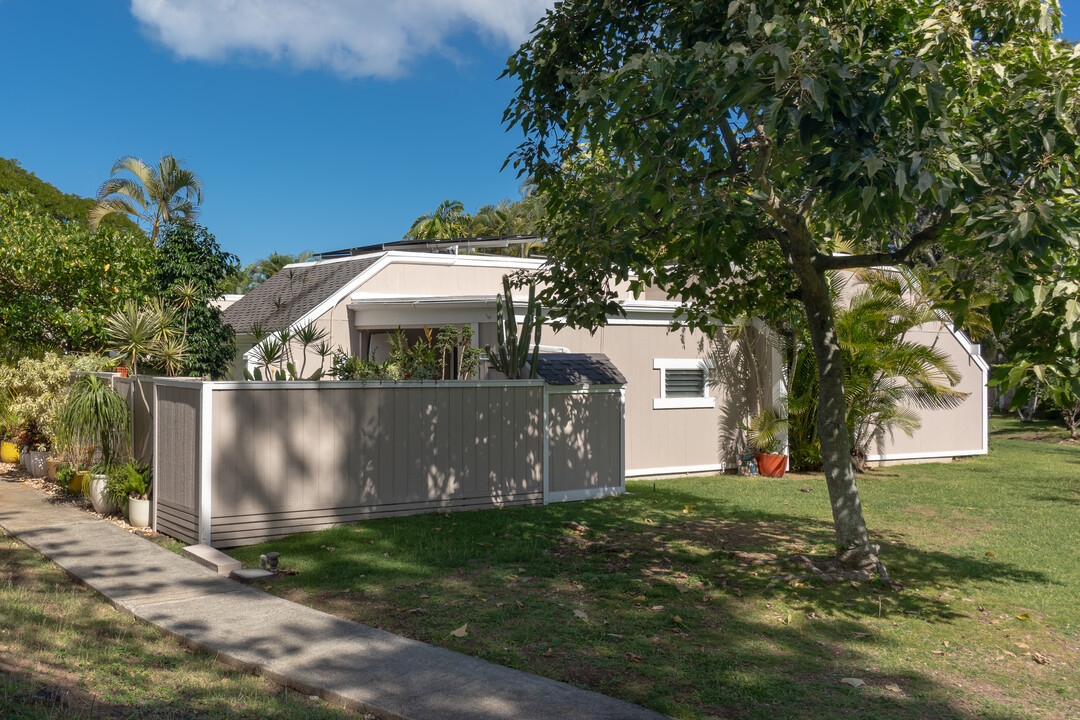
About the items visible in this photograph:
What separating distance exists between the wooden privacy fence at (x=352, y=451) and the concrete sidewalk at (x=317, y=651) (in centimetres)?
93

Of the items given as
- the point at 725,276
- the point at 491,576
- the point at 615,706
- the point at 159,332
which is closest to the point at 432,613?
the point at 491,576

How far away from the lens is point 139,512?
9953 millimetres

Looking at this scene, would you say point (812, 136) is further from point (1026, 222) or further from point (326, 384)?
point (326, 384)

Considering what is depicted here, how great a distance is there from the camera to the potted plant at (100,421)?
10.6 m

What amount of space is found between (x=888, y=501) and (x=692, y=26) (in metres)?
8.22

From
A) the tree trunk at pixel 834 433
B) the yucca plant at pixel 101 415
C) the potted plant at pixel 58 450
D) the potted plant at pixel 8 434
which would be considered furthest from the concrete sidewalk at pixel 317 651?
the potted plant at pixel 8 434

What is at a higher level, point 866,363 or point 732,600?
point 866,363

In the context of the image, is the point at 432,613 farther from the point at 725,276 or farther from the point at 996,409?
the point at 996,409

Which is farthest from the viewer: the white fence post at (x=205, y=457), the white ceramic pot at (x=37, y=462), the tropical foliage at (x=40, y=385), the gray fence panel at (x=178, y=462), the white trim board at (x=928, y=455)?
the white trim board at (x=928, y=455)

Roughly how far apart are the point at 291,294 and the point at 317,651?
15553 millimetres

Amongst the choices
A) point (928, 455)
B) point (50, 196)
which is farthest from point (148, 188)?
point (928, 455)

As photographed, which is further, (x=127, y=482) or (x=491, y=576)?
(x=127, y=482)

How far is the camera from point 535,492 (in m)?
11.7

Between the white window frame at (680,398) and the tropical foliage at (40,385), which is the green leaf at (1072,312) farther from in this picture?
the tropical foliage at (40,385)
